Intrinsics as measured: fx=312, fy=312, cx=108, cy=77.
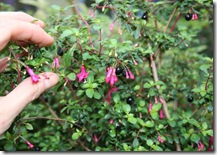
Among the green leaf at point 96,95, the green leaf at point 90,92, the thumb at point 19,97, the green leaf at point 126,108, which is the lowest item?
the green leaf at point 126,108

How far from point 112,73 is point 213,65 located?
1.71ft

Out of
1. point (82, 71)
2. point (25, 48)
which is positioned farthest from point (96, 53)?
point (25, 48)

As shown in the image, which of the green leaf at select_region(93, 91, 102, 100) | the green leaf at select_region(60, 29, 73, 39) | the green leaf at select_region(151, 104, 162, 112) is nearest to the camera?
the green leaf at select_region(60, 29, 73, 39)

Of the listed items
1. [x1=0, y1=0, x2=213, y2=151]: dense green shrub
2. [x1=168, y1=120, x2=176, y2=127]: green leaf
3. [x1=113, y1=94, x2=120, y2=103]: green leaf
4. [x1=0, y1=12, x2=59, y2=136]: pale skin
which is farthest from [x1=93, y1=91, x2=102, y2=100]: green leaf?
[x1=168, y1=120, x2=176, y2=127]: green leaf

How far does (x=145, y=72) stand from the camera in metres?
2.19

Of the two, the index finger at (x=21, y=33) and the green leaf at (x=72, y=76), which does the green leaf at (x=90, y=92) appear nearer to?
the green leaf at (x=72, y=76)

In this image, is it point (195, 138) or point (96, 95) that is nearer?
point (96, 95)

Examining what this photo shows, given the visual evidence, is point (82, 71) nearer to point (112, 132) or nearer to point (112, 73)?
point (112, 73)

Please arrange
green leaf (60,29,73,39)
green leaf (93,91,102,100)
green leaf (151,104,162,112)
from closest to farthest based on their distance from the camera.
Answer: green leaf (60,29,73,39) → green leaf (93,91,102,100) → green leaf (151,104,162,112)

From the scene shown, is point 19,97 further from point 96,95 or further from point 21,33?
point 96,95

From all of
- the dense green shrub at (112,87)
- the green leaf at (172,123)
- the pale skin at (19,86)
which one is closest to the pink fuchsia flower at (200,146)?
the dense green shrub at (112,87)

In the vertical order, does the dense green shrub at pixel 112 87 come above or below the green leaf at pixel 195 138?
above

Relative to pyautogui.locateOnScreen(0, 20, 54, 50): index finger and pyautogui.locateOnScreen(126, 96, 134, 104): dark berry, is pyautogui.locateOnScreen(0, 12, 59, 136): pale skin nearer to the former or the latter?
pyautogui.locateOnScreen(0, 20, 54, 50): index finger

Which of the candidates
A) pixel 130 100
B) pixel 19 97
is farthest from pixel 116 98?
pixel 19 97
